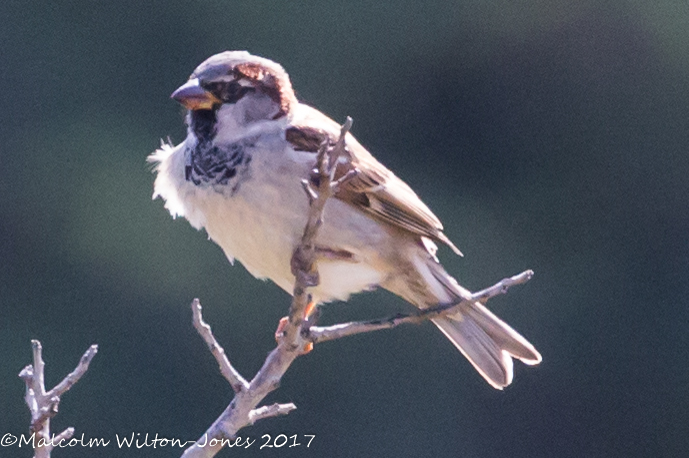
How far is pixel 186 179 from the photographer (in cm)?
198

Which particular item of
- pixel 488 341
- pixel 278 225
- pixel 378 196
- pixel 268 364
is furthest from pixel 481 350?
pixel 268 364

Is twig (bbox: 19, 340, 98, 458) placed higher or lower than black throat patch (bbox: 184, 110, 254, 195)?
lower

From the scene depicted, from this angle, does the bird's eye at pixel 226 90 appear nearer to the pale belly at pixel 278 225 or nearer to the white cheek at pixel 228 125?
the white cheek at pixel 228 125

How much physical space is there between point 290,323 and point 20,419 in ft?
11.3

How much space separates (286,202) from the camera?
190 cm

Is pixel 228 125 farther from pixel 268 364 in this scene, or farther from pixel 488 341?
pixel 488 341

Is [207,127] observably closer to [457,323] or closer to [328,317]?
[457,323]

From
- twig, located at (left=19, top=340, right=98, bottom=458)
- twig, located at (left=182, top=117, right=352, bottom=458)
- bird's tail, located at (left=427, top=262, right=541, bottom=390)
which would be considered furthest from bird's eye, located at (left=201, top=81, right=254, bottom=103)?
twig, located at (left=19, top=340, right=98, bottom=458)

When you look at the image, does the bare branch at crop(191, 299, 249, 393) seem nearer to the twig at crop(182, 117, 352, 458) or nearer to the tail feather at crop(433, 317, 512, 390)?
the twig at crop(182, 117, 352, 458)

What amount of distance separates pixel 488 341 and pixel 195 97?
0.75 meters

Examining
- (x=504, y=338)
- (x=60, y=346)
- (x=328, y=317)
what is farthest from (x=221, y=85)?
(x=60, y=346)

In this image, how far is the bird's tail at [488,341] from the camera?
2180mm

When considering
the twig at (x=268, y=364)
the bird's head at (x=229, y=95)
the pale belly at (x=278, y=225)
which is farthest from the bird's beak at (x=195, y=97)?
the twig at (x=268, y=364)

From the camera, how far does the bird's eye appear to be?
1.98m
